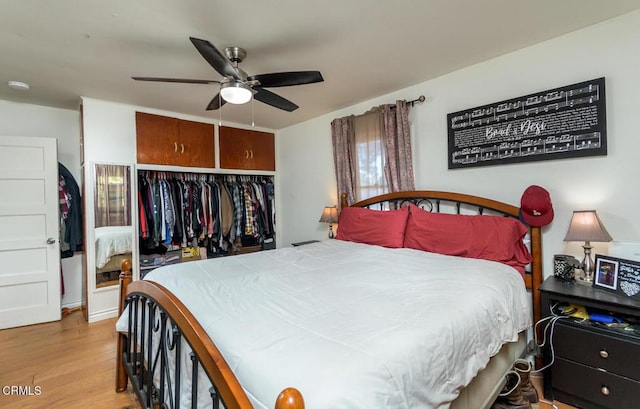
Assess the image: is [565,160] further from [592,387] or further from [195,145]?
[195,145]

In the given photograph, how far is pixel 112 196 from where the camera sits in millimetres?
3393

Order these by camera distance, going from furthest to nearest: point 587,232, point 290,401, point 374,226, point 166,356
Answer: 1. point 374,226
2. point 587,232
3. point 166,356
4. point 290,401

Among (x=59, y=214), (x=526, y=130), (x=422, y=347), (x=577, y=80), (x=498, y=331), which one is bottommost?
(x=498, y=331)

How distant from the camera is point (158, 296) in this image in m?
1.42

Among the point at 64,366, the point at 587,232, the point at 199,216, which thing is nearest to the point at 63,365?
the point at 64,366

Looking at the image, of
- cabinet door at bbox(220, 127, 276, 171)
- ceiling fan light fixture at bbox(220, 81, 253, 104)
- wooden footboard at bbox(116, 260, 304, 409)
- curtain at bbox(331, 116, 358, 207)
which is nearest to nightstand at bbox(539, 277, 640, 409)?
wooden footboard at bbox(116, 260, 304, 409)

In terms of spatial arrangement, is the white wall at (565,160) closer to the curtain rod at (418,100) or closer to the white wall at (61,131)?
the curtain rod at (418,100)

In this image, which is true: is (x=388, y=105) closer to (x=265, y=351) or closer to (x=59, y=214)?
(x=265, y=351)

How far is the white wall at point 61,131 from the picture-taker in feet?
10.8

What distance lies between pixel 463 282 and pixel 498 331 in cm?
28

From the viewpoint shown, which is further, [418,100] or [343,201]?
[343,201]

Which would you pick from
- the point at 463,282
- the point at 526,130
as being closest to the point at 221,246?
the point at 463,282

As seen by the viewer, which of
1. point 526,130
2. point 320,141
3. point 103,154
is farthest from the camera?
point 320,141

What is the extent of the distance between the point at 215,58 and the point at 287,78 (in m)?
0.50
